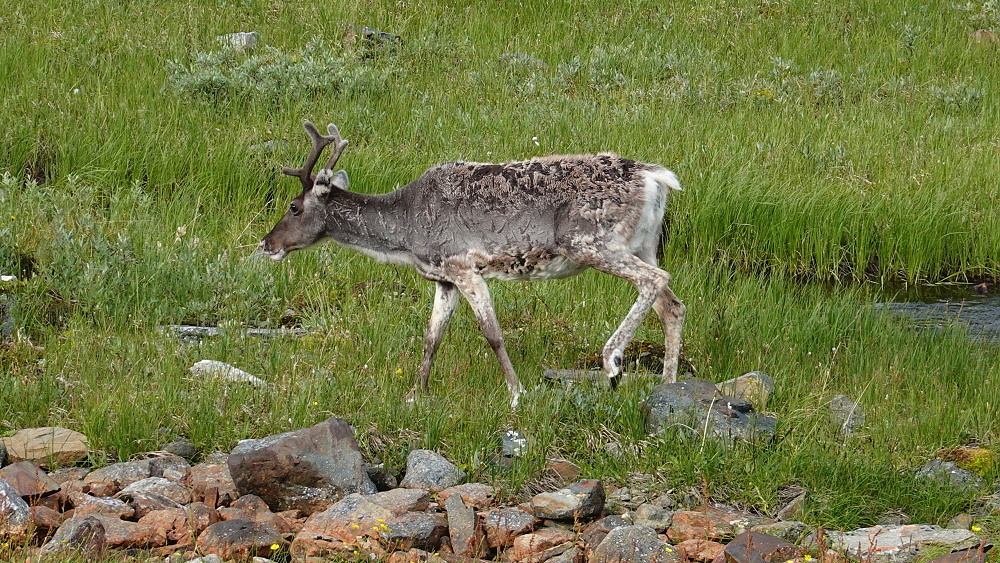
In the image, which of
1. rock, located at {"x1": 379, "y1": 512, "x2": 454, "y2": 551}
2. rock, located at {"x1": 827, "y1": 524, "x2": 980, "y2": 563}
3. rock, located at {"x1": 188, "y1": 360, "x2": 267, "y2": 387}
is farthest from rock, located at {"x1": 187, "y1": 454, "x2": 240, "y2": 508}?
rock, located at {"x1": 827, "y1": 524, "x2": 980, "y2": 563}

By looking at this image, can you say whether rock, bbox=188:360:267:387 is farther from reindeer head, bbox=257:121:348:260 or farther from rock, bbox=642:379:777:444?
rock, bbox=642:379:777:444

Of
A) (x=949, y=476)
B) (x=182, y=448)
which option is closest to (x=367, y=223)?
(x=182, y=448)

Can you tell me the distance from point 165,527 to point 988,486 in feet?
15.9

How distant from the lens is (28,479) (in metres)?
6.75

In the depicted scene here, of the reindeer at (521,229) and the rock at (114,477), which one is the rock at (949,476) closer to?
the reindeer at (521,229)

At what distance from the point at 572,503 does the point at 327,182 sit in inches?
163

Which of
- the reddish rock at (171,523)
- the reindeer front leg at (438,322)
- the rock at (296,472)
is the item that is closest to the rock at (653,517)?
the rock at (296,472)

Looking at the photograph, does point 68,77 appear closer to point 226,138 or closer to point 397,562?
point 226,138

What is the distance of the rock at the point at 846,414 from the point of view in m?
8.12

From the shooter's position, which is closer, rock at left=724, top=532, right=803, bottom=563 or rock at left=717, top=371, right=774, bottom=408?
rock at left=724, top=532, right=803, bottom=563

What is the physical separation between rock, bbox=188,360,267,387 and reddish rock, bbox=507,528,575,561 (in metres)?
2.66

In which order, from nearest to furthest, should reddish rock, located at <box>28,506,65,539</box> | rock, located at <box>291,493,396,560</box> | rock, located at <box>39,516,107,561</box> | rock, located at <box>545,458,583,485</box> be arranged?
rock, located at <box>39,516,107,561</box> < rock, located at <box>291,493,396,560</box> < reddish rock, located at <box>28,506,65,539</box> < rock, located at <box>545,458,583,485</box>

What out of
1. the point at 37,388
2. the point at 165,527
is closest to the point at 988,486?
the point at 165,527

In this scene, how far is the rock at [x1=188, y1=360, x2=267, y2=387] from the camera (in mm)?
8391
